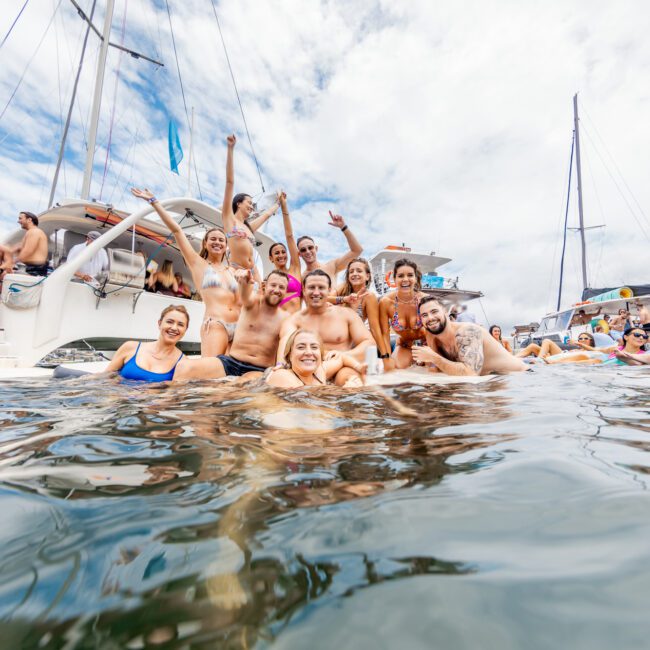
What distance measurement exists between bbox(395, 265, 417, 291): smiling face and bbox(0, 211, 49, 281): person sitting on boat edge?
5.59 meters

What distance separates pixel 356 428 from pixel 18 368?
4.49 m

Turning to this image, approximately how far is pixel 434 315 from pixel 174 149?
10859mm

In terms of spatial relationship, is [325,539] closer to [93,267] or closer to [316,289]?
[316,289]

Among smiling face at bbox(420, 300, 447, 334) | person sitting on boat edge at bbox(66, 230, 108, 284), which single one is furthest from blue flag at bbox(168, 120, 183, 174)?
smiling face at bbox(420, 300, 447, 334)

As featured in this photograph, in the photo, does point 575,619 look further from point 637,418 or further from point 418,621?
point 637,418

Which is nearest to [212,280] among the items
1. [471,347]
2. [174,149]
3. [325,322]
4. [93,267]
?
[325,322]

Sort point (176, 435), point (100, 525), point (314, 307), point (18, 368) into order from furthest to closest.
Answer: point (18, 368), point (314, 307), point (176, 435), point (100, 525)

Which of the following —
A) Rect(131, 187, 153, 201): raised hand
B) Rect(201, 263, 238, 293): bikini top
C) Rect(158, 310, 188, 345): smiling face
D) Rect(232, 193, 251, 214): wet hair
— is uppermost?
Rect(232, 193, 251, 214): wet hair

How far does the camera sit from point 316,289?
3.58m

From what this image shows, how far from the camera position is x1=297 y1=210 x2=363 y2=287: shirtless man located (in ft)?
15.2

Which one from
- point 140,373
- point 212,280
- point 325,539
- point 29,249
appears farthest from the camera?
point 29,249

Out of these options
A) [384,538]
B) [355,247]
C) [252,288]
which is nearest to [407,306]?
[355,247]

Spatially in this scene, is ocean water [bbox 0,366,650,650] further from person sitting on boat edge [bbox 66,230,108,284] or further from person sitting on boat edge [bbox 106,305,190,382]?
person sitting on boat edge [bbox 66,230,108,284]

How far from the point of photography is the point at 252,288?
12.2 feet
